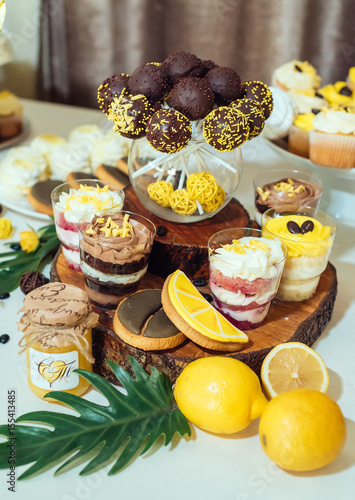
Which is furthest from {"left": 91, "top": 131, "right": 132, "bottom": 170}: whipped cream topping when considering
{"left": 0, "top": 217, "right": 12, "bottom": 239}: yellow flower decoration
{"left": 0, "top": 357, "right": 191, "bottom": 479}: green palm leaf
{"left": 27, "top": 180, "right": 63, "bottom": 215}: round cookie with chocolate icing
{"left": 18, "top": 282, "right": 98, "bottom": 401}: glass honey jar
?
{"left": 0, "top": 357, "right": 191, "bottom": 479}: green palm leaf

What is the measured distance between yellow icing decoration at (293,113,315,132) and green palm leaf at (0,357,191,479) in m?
0.99

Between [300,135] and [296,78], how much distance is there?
37cm

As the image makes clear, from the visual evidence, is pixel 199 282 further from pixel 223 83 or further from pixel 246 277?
pixel 223 83

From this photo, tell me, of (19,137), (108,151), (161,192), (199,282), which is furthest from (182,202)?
(19,137)

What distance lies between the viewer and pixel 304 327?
1.22 meters

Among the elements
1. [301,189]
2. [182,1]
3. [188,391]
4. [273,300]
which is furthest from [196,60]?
[182,1]

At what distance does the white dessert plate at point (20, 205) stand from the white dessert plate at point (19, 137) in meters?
0.48

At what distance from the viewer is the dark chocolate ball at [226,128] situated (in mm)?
1158

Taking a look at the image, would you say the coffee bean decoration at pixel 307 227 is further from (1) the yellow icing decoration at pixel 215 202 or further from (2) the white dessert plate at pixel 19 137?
(2) the white dessert plate at pixel 19 137

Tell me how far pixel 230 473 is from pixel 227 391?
142 mm

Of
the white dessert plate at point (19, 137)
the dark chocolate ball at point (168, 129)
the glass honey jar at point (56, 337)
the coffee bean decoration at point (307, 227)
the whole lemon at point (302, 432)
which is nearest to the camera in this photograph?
the whole lemon at point (302, 432)

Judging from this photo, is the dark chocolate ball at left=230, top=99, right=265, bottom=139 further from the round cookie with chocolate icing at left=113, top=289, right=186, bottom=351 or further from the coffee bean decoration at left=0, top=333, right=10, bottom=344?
the coffee bean decoration at left=0, top=333, right=10, bottom=344

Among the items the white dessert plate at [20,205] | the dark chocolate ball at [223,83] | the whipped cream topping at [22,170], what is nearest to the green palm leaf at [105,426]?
the dark chocolate ball at [223,83]

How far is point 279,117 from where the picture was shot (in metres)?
1.70
